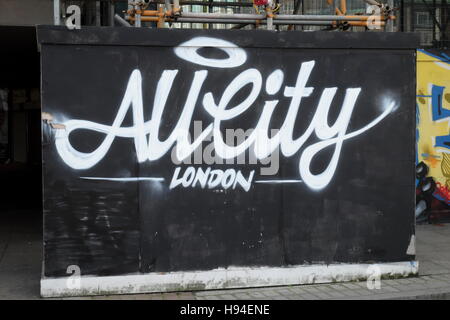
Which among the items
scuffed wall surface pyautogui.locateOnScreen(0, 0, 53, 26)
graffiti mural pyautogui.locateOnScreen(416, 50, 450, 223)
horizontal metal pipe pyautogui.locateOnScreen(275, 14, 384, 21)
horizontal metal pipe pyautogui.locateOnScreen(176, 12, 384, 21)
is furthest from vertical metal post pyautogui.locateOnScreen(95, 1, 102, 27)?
graffiti mural pyautogui.locateOnScreen(416, 50, 450, 223)

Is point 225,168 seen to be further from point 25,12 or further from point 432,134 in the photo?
point 432,134

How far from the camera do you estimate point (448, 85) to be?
1058cm

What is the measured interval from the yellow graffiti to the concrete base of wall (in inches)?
156

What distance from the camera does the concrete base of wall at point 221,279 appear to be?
6344 millimetres

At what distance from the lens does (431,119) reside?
10.5m

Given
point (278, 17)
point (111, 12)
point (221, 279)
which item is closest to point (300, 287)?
point (221, 279)

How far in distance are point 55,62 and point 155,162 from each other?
1.55 meters

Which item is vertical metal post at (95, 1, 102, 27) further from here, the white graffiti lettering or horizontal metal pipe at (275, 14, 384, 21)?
Result: horizontal metal pipe at (275, 14, 384, 21)

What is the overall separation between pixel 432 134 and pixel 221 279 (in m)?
5.83

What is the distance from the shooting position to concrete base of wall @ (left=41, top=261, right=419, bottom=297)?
6344 millimetres

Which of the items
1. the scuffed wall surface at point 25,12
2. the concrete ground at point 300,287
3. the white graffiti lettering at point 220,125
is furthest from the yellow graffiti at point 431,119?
the scuffed wall surface at point 25,12

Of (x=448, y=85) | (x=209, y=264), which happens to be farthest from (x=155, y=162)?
(x=448, y=85)

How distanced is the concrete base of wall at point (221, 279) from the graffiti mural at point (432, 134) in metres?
3.83

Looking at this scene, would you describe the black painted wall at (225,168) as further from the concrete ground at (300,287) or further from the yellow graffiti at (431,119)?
the yellow graffiti at (431,119)
